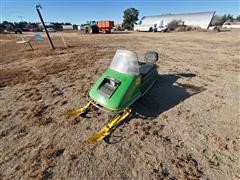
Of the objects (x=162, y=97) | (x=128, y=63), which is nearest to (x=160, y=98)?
(x=162, y=97)

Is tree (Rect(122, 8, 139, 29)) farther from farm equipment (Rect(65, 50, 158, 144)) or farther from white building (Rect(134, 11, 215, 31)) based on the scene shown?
farm equipment (Rect(65, 50, 158, 144))

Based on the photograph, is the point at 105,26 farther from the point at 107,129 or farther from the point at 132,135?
the point at 132,135

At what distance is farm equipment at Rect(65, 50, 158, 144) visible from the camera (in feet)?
13.0

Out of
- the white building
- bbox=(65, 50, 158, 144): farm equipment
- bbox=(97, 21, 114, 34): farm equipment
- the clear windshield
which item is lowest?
the white building

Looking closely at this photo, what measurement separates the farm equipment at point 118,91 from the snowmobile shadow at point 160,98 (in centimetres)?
28

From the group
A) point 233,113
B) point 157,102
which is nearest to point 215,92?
point 233,113

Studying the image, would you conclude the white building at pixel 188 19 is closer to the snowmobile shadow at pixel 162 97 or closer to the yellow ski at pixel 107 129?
the snowmobile shadow at pixel 162 97

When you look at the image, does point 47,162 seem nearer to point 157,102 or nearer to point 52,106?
point 52,106

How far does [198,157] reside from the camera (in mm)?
3246

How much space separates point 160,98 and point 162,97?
0.11 meters

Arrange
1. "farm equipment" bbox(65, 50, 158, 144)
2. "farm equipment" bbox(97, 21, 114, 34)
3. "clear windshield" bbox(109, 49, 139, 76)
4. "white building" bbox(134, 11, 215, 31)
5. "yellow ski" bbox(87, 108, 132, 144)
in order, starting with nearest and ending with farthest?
"yellow ski" bbox(87, 108, 132, 144)
"farm equipment" bbox(65, 50, 158, 144)
"clear windshield" bbox(109, 49, 139, 76)
"farm equipment" bbox(97, 21, 114, 34)
"white building" bbox(134, 11, 215, 31)

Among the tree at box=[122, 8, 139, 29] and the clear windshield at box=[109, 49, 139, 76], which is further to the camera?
the tree at box=[122, 8, 139, 29]

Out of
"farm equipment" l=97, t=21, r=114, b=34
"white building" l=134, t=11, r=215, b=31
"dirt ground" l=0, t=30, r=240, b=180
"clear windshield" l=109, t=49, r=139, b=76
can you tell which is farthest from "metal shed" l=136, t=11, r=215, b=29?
"clear windshield" l=109, t=49, r=139, b=76

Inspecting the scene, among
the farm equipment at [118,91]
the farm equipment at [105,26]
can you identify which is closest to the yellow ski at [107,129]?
the farm equipment at [118,91]
